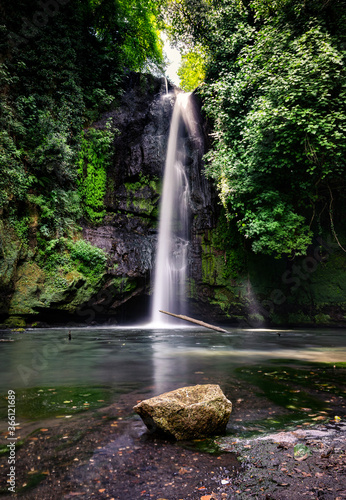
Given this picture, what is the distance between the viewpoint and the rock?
2.67m

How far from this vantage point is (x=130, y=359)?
659 centimetres

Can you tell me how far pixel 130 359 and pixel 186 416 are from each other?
413 cm

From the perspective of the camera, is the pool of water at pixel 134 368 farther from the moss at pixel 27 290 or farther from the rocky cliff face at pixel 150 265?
the rocky cliff face at pixel 150 265

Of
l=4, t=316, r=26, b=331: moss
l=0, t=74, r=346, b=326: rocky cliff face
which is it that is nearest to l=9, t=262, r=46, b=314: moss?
l=0, t=74, r=346, b=326: rocky cliff face

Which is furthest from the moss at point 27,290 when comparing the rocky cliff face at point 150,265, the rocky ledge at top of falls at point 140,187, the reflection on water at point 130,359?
the rocky ledge at top of falls at point 140,187

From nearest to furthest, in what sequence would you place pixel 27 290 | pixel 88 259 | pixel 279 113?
pixel 279 113 < pixel 27 290 < pixel 88 259

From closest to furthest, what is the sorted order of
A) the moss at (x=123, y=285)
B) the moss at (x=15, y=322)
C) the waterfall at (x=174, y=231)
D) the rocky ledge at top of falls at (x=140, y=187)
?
the moss at (x=15, y=322), the moss at (x=123, y=285), the rocky ledge at top of falls at (x=140, y=187), the waterfall at (x=174, y=231)

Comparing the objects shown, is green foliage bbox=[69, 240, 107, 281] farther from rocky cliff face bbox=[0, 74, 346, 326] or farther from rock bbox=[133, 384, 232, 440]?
rock bbox=[133, 384, 232, 440]

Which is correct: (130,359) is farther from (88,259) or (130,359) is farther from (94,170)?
(94,170)

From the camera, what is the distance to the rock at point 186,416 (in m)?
2.67

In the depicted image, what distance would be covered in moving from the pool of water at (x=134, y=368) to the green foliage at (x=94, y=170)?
789 centimetres

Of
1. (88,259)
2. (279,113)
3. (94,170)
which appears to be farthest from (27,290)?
(279,113)

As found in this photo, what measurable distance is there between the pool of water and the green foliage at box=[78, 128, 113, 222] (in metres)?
7.89

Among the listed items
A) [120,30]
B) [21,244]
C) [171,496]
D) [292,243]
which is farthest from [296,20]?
[171,496]
